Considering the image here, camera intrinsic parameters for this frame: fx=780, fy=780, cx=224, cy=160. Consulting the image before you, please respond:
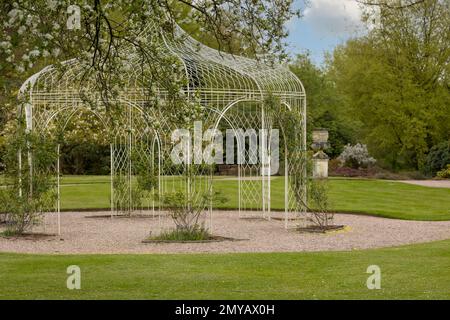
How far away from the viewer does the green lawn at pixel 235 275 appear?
7.64 metres

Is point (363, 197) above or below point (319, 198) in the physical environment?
below

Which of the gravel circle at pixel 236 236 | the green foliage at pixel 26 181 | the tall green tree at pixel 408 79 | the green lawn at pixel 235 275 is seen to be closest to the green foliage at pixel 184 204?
the gravel circle at pixel 236 236

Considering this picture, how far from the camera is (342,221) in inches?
639

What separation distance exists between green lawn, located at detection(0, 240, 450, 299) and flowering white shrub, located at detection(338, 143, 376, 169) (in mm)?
23236

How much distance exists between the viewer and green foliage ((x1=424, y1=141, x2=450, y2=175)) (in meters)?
32.5

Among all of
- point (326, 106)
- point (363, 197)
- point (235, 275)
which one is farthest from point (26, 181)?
point (326, 106)

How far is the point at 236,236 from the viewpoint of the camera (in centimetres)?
1359

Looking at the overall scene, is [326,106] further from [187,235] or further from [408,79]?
[187,235]

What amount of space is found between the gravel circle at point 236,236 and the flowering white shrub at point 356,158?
1741cm

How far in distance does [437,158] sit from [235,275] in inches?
1011

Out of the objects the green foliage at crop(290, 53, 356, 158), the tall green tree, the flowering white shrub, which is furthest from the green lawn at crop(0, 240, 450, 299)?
the green foliage at crop(290, 53, 356, 158)

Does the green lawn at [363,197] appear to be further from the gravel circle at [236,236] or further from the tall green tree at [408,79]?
the tall green tree at [408,79]

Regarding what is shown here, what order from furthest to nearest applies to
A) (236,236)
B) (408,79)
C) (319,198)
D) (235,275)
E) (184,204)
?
(408,79), (319,198), (236,236), (184,204), (235,275)
